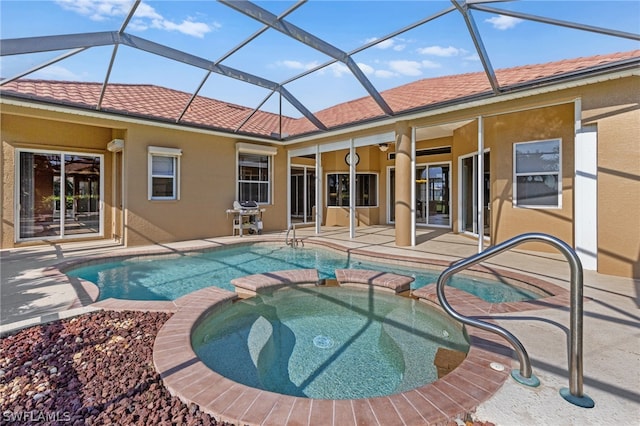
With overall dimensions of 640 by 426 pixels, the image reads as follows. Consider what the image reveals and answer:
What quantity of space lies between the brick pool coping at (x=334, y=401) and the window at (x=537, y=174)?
261 inches

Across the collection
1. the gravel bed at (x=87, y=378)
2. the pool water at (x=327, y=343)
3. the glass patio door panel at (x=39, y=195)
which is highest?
the glass patio door panel at (x=39, y=195)

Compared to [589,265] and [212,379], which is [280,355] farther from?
[589,265]

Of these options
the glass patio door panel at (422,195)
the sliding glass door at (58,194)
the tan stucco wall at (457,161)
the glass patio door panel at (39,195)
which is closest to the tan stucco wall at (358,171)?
the glass patio door panel at (422,195)

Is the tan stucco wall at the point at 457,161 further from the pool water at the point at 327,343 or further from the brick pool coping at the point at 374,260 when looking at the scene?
the pool water at the point at 327,343

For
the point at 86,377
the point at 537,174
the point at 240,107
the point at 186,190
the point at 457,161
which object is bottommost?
the point at 86,377

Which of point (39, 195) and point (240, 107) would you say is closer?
point (39, 195)

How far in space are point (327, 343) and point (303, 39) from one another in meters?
6.04

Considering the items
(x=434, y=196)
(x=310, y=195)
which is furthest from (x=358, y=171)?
(x=434, y=196)

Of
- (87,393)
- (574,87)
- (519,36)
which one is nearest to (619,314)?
(574,87)

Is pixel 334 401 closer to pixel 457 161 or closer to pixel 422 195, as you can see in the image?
pixel 457 161

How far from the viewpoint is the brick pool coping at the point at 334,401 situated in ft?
7.16

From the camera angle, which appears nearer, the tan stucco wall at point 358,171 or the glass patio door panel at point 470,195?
the glass patio door panel at point 470,195

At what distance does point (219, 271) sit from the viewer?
7.29m

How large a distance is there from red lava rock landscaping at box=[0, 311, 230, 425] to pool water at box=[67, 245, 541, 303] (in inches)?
75.6
